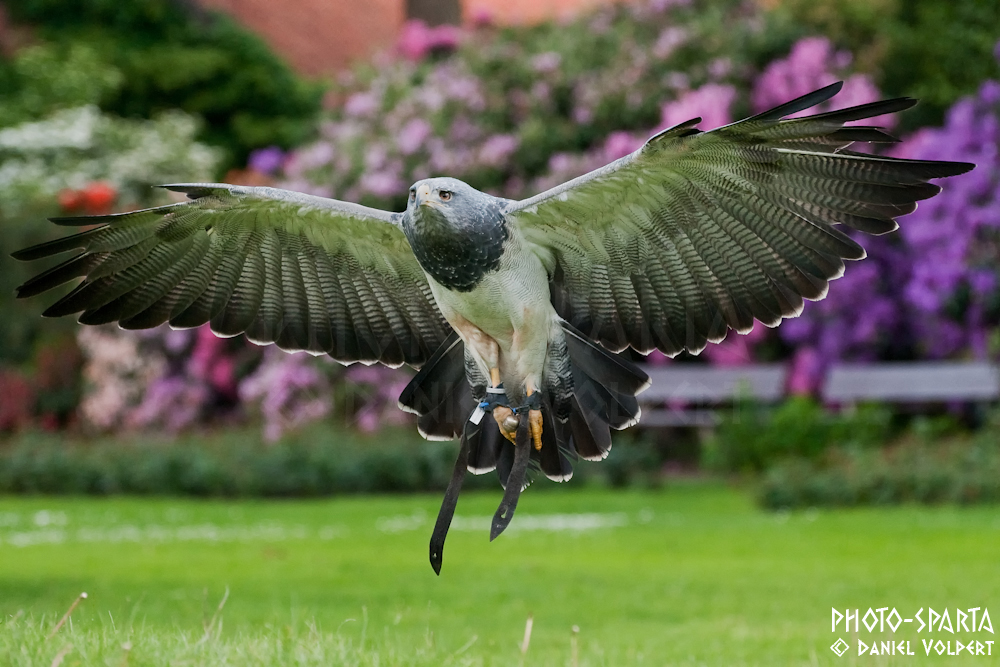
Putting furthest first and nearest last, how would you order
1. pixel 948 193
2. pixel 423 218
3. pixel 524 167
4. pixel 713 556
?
pixel 524 167 → pixel 948 193 → pixel 713 556 → pixel 423 218

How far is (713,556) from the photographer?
752 cm

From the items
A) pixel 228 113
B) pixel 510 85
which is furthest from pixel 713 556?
pixel 228 113

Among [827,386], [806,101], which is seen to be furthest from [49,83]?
[806,101]

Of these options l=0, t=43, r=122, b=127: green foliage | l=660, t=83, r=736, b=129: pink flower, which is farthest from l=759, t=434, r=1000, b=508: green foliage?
l=0, t=43, r=122, b=127: green foliage

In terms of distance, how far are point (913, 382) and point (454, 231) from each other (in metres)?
8.51

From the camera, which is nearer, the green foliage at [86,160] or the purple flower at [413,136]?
the purple flower at [413,136]

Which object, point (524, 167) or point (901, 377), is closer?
point (901, 377)

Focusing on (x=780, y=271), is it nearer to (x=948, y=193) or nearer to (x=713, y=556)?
(x=713, y=556)

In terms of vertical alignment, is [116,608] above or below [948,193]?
below

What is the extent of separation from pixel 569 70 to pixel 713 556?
6906 millimetres

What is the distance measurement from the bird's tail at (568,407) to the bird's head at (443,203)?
0.67m

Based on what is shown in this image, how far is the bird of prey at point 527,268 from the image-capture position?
3.84m

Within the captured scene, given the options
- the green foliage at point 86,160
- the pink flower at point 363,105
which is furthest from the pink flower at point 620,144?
the green foliage at point 86,160

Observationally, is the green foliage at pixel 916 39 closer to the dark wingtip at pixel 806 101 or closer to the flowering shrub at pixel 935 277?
the flowering shrub at pixel 935 277
